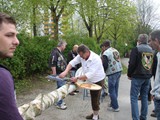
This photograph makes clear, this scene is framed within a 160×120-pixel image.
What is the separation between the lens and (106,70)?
6.08 meters

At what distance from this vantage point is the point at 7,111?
3.39 ft

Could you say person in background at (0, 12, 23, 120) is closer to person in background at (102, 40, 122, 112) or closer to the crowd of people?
the crowd of people

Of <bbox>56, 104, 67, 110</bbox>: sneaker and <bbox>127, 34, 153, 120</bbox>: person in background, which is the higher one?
<bbox>127, 34, 153, 120</bbox>: person in background

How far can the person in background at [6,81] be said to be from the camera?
102 centimetres

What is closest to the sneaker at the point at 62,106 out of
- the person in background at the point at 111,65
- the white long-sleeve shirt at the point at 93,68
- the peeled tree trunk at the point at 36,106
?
the person in background at the point at 111,65

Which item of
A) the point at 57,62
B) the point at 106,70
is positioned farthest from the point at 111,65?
the point at 57,62

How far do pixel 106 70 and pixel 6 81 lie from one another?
5.14m

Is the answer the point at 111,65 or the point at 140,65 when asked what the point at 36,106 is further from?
the point at 111,65

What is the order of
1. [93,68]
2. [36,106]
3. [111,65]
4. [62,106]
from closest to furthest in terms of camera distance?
[36,106]
[93,68]
[111,65]
[62,106]

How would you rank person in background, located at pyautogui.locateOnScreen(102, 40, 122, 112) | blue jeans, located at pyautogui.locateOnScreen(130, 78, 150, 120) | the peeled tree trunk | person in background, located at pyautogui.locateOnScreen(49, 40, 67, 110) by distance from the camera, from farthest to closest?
person in background, located at pyautogui.locateOnScreen(49, 40, 67, 110), person in background, located at pyautogui.locateOnScreen(102, 40, 122, 112), blue jeans, located at pyautogui.locateOnScreen(130, 78, 150, 120), the peeled tree trunk

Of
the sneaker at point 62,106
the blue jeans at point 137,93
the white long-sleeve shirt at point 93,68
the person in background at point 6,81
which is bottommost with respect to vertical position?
the sneaker at point 62,106

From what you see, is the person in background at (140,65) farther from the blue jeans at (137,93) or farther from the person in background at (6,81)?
the person in background at (6,81)

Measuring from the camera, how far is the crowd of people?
3.52 feet

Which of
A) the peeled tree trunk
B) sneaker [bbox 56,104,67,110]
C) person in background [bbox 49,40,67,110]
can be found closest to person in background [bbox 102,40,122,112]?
person in background [bbox 49,40,67,110]
